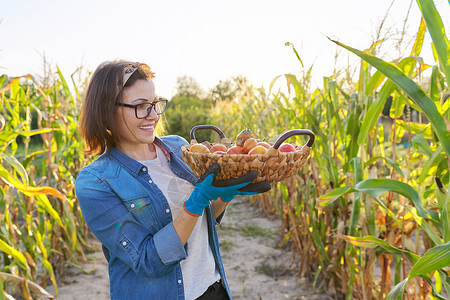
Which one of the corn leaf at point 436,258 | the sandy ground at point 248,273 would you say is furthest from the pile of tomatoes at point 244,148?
the sandy ground at point 248,273

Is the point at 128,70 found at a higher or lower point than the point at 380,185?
higher

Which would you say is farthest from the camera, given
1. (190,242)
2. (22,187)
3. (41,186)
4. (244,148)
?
(41,186)

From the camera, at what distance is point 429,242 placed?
188 centimetres

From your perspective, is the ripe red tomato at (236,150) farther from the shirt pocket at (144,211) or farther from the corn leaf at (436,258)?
the corn leaf at (436,258)

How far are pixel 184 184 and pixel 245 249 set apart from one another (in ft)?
8.78

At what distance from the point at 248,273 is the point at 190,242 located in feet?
7.05

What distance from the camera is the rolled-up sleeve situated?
1.24 metres

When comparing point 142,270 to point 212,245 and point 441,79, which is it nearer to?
point 212,245

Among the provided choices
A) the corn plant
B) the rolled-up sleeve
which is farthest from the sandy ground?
the rolled-up sleeve

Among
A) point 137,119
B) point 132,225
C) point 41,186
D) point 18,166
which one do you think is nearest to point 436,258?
point 132,225

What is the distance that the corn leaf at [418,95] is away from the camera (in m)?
1.11

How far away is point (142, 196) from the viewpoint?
136 centimetres

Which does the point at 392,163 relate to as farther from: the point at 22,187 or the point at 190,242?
the point at 22,187

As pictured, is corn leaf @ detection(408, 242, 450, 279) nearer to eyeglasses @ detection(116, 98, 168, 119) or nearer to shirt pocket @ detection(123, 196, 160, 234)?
shirt pocket @ detection(123, 196, 160, 234)
